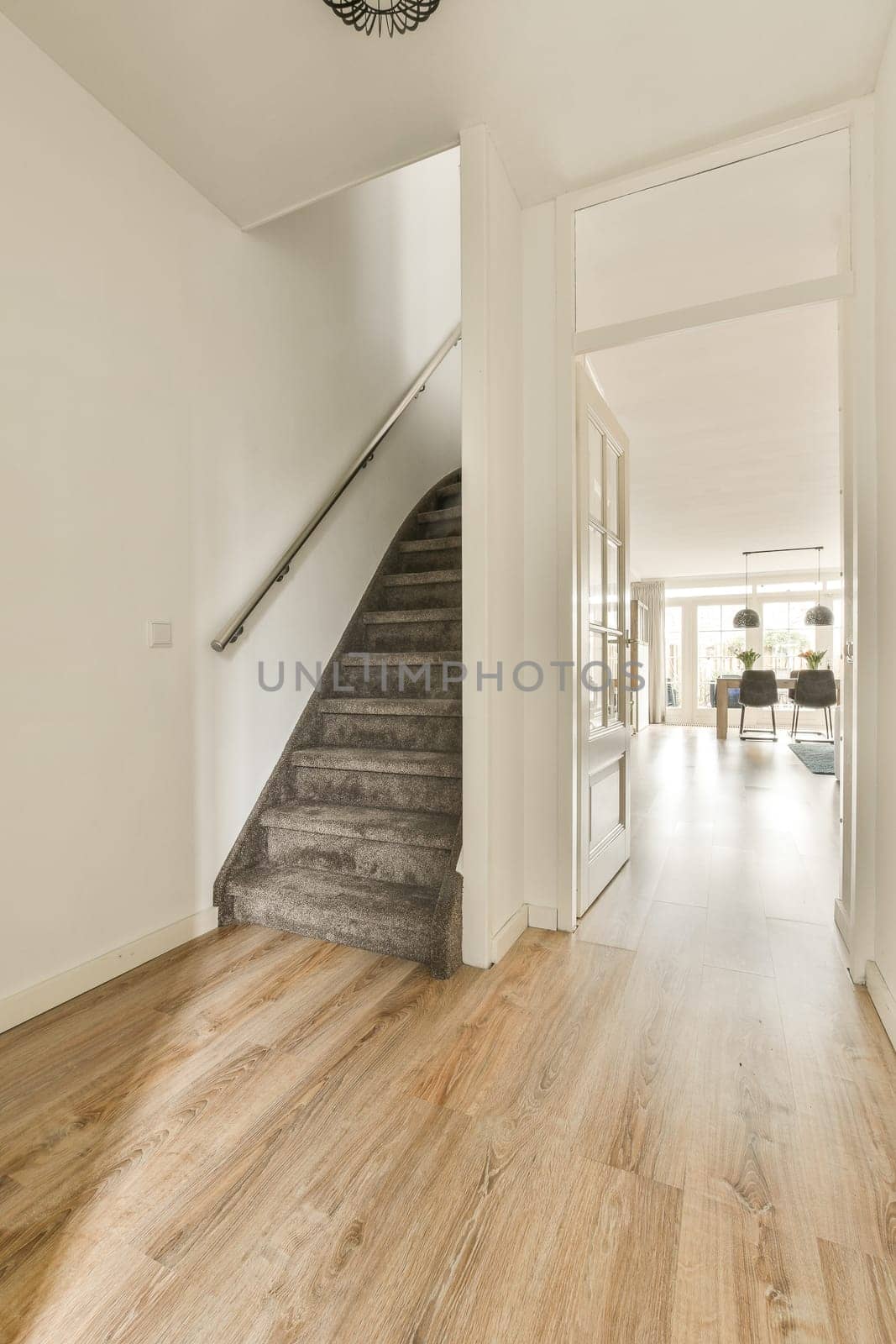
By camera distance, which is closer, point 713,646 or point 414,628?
point 414,628

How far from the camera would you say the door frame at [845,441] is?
177 cm

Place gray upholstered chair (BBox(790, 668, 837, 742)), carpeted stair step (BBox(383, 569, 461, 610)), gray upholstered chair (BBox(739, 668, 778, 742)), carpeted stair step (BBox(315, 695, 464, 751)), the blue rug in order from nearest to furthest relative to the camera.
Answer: carpeted stair step (BBox(315, 695, 464, 751)) → carpeted stair step (BBox(383, 569, 461, 610)) → the blue rug → gray upholstered chair (BBox(790, 668, 837, 742)) → gray upholstered chair (BBox(739, 668, 778, 742))

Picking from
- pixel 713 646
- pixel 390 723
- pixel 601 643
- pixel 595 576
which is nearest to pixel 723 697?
pixel 713 646

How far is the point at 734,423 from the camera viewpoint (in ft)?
14.4

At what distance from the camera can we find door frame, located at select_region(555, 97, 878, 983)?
1.77 metres

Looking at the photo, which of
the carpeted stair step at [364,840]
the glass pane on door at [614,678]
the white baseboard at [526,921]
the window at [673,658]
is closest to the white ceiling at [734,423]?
the glass pane on door at [614,678]

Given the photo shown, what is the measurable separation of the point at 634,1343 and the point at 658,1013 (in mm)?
857

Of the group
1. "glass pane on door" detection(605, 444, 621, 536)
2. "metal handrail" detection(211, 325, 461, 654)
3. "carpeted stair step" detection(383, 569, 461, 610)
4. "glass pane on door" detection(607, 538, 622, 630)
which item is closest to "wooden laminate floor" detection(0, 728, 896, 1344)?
"metal handrail" detection(211, 325, 461, 654)

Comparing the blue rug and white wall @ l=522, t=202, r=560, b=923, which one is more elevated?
white wall @ l=522, t=202, r=560, b=923

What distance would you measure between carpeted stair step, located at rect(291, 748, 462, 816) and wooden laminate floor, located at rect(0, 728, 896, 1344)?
0.59m

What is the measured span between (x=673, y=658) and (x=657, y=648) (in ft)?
2.15

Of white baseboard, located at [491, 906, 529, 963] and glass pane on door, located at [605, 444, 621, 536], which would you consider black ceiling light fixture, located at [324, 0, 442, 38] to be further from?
white baseboard, located at [491, 906, 529, 963]

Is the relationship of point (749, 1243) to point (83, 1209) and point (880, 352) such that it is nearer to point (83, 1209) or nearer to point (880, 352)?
point (83, 1209)

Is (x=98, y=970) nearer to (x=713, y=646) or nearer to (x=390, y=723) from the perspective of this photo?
(x=390, y=723)
